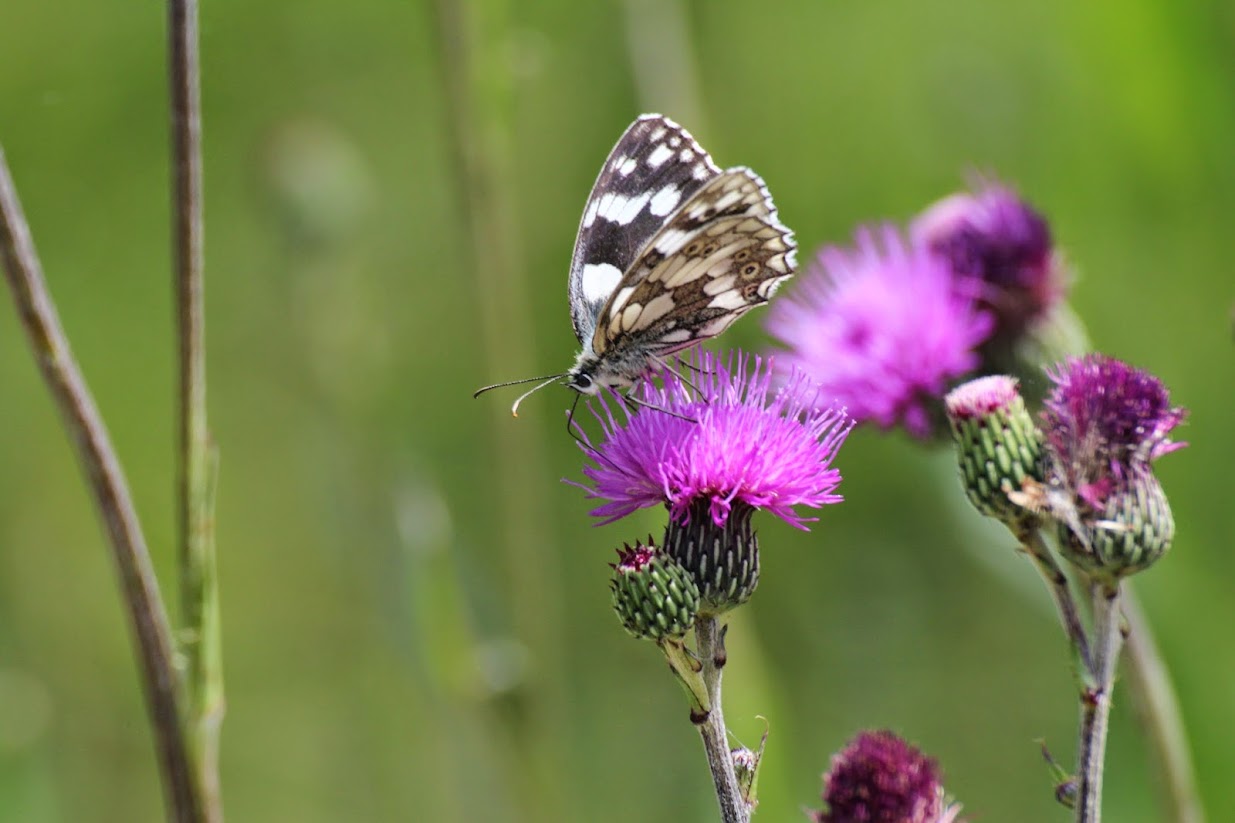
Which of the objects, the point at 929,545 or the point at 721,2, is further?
the point at 721,2

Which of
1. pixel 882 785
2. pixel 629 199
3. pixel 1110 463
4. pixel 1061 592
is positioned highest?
pixel 629 199

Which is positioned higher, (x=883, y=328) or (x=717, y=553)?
(x=883, y=328)

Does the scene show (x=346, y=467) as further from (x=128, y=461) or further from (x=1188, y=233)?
(x=1188, y=233)

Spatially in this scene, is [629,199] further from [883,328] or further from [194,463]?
[194,463]

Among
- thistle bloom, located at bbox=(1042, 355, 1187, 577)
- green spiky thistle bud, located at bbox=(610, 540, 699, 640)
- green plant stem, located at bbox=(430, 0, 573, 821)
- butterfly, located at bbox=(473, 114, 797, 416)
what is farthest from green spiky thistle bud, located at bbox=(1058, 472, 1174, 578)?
green plant stem, located at bbox=(430, 0, 573, 821)

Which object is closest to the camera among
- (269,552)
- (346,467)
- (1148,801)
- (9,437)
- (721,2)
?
(1148,801)

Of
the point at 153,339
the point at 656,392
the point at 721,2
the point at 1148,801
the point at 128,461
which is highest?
the point at 721,2

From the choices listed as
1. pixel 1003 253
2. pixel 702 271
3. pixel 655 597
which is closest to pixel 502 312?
pixel 702 271

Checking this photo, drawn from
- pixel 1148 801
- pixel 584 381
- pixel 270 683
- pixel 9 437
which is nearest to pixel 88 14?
pixel 9 437
